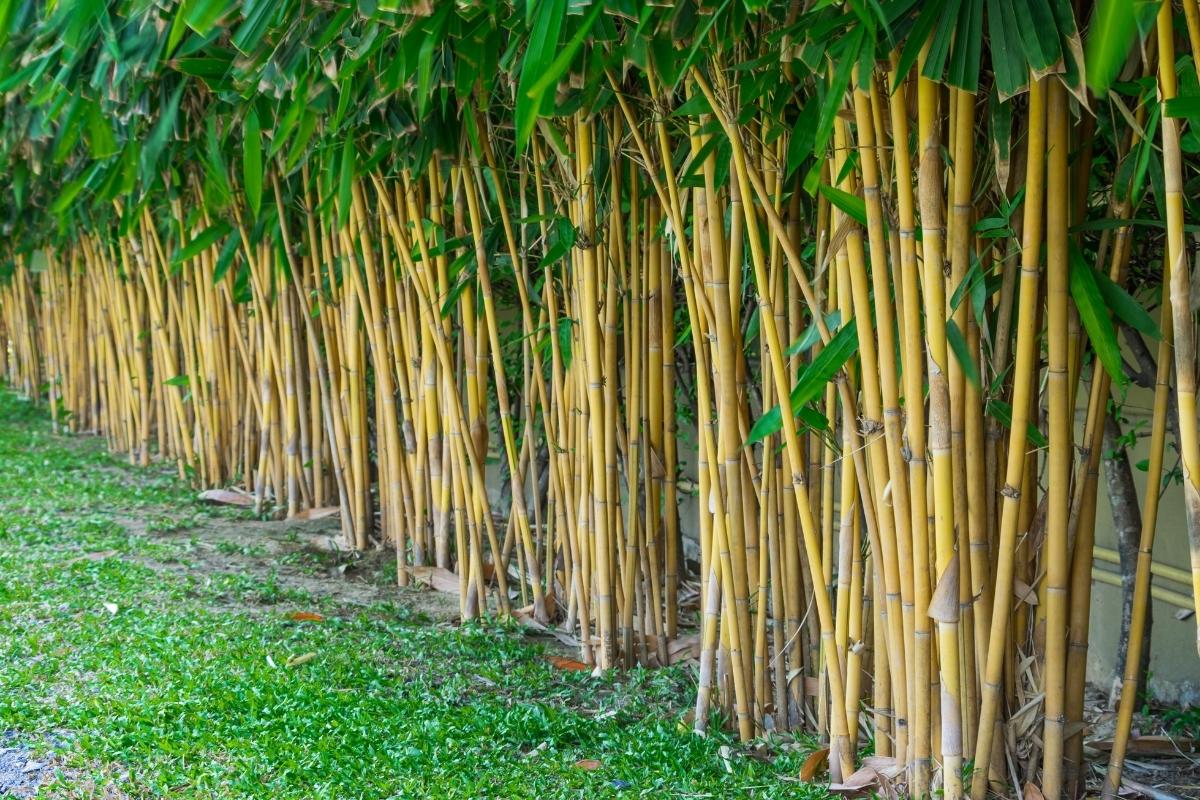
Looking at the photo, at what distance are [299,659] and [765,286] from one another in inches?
45.8

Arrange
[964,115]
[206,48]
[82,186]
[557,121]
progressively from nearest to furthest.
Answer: [964,115]
[557,121]
[206,48]
[82,186]

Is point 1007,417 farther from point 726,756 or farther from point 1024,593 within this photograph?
point 726,756

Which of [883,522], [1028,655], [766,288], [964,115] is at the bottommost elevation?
[1028,655]

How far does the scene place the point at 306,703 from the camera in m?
1.87

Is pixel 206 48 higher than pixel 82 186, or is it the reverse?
pixel 206 48

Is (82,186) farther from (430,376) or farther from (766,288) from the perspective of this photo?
(766,288)

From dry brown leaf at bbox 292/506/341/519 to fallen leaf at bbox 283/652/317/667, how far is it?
1142 mm

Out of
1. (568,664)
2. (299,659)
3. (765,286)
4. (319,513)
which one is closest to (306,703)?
(299,659)

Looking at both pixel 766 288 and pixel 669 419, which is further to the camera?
pixel 669 419

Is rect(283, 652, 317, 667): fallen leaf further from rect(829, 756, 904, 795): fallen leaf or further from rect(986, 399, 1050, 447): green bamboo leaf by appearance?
rect(986, 399, 1050, 447): green bamboo leaf

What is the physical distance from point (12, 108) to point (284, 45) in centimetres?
169

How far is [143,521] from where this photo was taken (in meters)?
3.32

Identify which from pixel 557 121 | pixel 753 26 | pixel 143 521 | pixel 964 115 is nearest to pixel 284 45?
pixel 557 121

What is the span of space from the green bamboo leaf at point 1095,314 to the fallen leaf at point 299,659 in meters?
1.48
